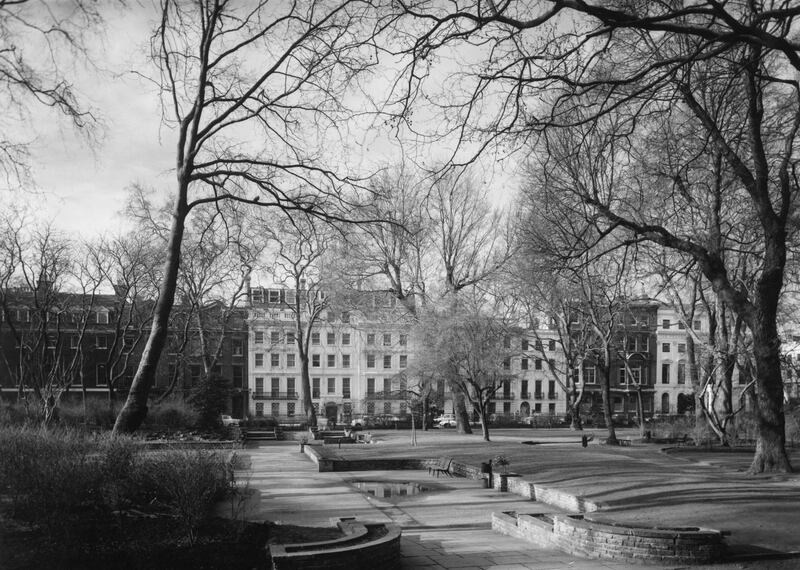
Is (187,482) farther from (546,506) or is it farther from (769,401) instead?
(769,401)

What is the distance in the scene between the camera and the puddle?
1786cm

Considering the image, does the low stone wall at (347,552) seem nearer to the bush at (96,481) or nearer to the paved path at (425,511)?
the paved path at (425,511)

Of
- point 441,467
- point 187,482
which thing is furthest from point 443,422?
point 187,482

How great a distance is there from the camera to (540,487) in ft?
54.5

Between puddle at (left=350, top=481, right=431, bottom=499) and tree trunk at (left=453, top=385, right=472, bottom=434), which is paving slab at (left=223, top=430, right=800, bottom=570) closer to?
puddle at (left=350, top=481, right=431, bottom=499)

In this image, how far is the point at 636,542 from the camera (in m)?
9.91

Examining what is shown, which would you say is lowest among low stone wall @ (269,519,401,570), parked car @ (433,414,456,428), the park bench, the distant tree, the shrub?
parked car @ (433,414,456,428)

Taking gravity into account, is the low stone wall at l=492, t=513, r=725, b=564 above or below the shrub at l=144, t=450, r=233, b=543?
below

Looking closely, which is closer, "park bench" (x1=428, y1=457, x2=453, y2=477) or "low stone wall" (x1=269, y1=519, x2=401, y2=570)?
"low stone wall" (x1=269, y1=519, x2=401, y2=570)

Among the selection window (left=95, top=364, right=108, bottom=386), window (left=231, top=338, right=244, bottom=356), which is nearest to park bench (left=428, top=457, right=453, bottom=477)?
window (left=95, top=364, right=108, bottom=386)

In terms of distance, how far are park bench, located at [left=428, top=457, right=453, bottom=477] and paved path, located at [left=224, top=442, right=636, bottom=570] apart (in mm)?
440

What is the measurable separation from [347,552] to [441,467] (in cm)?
1487

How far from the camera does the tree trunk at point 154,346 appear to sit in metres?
15.0

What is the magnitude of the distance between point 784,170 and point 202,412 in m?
29.5
